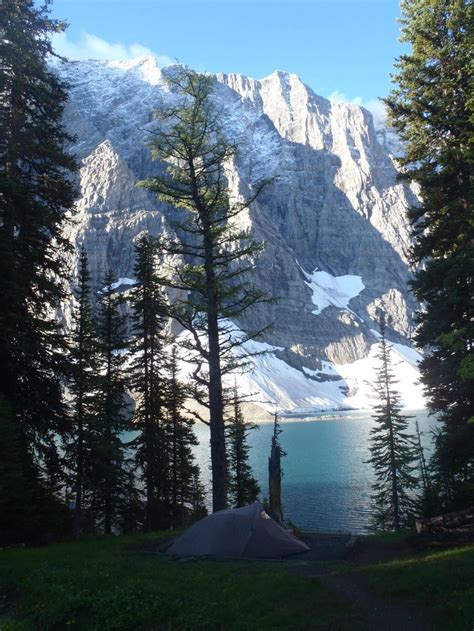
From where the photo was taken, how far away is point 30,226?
18.8 meters

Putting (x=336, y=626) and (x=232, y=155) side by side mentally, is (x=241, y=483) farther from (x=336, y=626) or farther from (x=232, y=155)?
(x=336, y=626)

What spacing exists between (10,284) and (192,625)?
40.7 feet

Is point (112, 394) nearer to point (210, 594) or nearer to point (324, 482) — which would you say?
point (210, 594)

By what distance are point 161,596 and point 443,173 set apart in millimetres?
16895

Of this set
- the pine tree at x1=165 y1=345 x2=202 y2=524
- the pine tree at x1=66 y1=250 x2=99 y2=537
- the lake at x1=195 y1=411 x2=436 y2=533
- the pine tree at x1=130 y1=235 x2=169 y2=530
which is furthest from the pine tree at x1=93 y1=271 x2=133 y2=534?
the lake at x1=195 y1=411 x2=436 y2=533

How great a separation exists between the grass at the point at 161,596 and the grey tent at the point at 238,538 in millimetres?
952

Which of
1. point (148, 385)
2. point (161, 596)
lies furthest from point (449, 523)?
point (148, 385)

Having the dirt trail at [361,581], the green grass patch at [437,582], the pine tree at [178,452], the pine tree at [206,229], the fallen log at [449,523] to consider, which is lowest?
the dirt trail at [361,581]

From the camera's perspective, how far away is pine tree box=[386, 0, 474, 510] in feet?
58.5

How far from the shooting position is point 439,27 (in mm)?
19297

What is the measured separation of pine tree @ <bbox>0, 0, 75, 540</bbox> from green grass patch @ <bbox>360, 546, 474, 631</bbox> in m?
12.4

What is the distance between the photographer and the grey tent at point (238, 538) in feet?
45.1

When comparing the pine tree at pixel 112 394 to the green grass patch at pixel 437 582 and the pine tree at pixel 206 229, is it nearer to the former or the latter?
the pine tree at pixel 206 229

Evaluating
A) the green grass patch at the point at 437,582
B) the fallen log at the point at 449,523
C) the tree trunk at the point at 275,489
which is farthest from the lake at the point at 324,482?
the green grass patch at the point at 437,582
